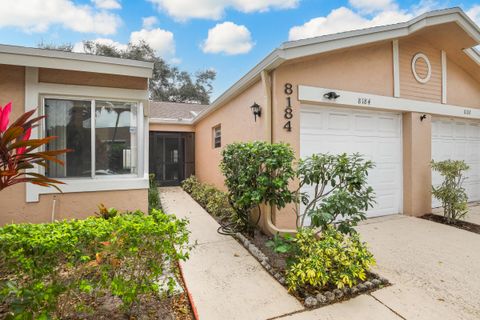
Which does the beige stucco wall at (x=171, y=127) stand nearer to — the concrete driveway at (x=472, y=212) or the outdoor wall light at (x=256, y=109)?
the outdoor wall light at (x=256, y=109)

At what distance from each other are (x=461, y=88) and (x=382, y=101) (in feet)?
11.2

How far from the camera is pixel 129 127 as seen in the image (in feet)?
15.8

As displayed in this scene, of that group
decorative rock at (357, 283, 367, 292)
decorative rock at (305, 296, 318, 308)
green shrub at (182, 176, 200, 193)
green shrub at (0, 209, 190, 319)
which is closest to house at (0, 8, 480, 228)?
decorative rock at (357, 283, 367, 292)

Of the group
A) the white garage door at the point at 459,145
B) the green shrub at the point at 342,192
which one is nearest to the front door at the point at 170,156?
the green shrub at the point at 342,192

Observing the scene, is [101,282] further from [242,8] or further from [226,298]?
[242,8]

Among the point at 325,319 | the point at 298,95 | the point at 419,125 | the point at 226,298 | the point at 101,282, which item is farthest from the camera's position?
the point at 419,125

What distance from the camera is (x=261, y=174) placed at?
13.7ft

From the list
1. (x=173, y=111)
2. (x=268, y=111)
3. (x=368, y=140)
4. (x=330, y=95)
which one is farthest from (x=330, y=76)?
(x=173, y=111)

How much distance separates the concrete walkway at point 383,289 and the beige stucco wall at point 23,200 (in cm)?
198

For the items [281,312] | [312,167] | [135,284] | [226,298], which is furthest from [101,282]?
[312,167]

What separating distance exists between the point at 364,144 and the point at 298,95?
2.30 metres

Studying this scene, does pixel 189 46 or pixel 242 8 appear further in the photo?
pixel 189 46

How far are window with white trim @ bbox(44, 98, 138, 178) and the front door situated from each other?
21.1 feet

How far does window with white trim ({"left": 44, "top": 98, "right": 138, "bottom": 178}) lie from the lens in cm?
430
